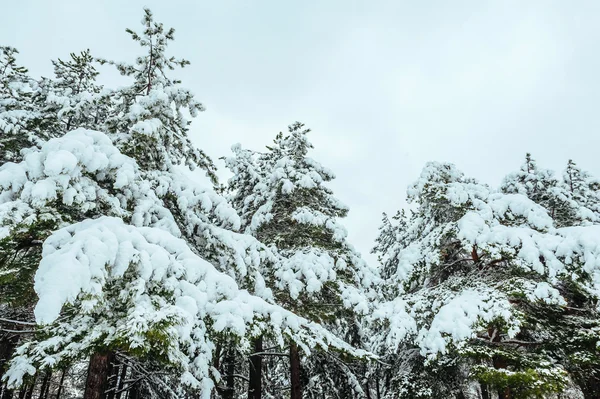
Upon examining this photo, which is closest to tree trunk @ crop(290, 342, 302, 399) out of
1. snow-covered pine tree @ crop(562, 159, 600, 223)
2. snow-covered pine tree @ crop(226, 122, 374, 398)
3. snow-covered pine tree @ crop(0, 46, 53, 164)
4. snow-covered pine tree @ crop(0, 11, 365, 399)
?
snow-covered pine tree @ crop(226, 122, 374, 398)

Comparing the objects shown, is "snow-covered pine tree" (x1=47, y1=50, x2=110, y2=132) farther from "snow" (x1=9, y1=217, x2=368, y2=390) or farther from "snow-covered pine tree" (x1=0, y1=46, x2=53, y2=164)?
"snow" (x1=9, y1=217, x2=368, y2=390)

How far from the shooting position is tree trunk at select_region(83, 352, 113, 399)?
4.91m

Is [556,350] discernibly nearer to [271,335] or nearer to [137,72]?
[271,335]

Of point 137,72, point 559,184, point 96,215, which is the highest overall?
point 137,72

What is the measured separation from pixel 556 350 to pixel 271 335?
6.49 metres

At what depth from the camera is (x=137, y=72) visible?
7.70 metres

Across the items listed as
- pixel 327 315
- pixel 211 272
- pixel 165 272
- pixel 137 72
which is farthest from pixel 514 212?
pixel 137 72

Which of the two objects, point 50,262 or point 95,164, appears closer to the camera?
point 50,262

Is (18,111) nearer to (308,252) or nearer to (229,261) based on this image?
(229,261)

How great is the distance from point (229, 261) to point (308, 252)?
3574 millimetres

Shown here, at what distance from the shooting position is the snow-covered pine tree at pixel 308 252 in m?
9.08

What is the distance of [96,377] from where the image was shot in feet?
16.3

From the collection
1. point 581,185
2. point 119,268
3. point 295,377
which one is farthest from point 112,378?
point 581,185

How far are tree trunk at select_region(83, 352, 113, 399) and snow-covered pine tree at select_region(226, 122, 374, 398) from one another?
4.38 meters
